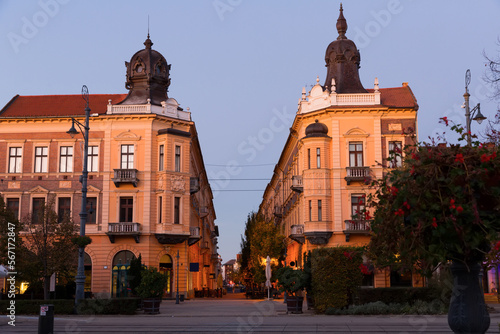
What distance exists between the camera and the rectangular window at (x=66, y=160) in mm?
44969

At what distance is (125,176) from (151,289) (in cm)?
1805

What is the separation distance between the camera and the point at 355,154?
43.8m

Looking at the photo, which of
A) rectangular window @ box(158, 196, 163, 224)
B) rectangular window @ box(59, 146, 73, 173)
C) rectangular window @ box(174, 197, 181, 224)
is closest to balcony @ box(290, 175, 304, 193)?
rectangular window @ box(174, 197, 181, 224)

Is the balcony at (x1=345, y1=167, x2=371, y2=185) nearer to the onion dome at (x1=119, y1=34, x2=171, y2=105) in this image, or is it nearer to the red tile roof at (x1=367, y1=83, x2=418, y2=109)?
the red tile roof at (x1=367, y1=83, x2=418, y2=109)

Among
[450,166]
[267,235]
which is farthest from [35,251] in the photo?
[450,166]

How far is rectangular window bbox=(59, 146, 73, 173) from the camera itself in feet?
148

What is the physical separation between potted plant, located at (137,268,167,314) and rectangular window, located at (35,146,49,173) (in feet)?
71.0

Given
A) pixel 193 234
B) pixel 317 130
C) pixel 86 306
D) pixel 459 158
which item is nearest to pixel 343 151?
pixel 317 130

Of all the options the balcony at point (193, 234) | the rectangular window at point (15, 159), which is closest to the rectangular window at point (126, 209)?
the balcony at point (193, 234)

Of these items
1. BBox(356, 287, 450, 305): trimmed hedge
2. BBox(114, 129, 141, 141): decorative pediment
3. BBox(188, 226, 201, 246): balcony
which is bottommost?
BBox(356, 287, 450, 305): trimmed hedge

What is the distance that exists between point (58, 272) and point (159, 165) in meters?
15.3

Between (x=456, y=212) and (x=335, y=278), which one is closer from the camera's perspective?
(x=456, y=212)

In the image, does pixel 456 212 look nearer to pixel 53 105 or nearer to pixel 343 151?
pixel 343 151

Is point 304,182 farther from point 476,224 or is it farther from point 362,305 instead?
point 476,224
